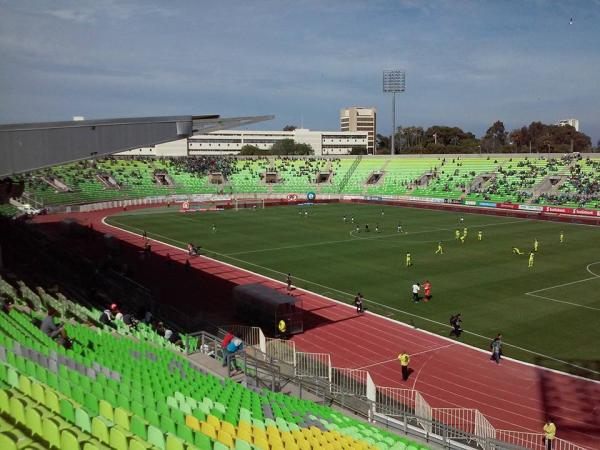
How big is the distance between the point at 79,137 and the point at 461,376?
50.7 ft

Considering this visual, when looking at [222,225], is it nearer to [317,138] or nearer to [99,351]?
[99,351]

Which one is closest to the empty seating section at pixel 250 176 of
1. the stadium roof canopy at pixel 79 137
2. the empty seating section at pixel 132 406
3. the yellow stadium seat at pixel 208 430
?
the stadium roof canopy at pixel 79 137

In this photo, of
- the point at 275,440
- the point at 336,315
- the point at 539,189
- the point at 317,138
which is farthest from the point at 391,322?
the point at 317,138

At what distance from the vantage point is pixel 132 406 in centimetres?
855

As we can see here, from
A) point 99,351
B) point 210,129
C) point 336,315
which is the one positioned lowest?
point 336,315

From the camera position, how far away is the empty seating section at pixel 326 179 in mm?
74312

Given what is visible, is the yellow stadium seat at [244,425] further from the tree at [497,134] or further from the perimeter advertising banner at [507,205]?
the tree at [497,134]

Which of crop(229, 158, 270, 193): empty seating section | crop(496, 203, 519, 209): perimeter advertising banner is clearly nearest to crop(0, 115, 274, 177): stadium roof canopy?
crop(496, 203, 519, 209): perimeter advertising banner

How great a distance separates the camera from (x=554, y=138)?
146 meters

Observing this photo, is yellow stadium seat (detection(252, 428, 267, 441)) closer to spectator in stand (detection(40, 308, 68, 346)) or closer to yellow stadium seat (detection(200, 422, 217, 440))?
yellow stadium seat (detection(200, 422, 217, 440))

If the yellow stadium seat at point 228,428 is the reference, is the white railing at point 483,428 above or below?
below

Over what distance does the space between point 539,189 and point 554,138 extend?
82557 millimetres

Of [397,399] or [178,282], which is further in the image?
[178,282]

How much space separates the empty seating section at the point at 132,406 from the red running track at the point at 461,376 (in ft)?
22.6
